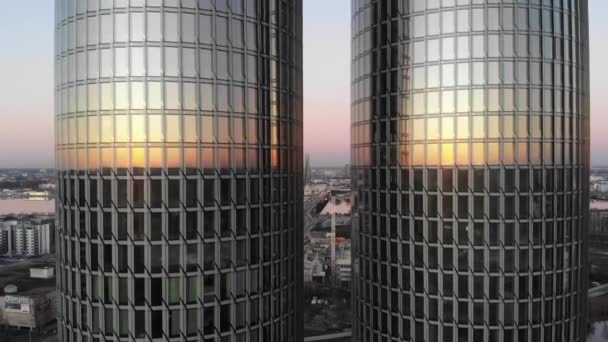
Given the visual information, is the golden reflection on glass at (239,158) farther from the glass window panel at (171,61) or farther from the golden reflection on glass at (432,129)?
the golden reflection on glass at (432,129)

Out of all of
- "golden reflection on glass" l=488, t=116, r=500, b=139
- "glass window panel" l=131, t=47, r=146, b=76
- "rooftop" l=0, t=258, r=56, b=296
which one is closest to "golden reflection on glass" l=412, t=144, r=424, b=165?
"golden reflection on glass" l=488, t=116, r=500, b=139

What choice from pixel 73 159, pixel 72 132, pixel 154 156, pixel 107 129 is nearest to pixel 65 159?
pixel 73 159

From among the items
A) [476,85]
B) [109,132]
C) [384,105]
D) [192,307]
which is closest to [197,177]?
[109,132]

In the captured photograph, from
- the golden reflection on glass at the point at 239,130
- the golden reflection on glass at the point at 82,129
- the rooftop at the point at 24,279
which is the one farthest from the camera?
the rooftop at the point at 24,279

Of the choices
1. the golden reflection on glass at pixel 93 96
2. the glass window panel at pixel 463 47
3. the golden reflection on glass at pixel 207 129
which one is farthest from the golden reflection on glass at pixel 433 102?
the golden reflection on glass at pixel 93 96

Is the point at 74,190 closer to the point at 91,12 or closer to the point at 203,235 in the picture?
the point at 203,235

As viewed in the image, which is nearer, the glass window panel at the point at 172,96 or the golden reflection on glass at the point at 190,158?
the glass window panel at the point at 172,96

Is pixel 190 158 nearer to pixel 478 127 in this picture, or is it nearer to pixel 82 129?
pixel 82 129
